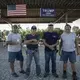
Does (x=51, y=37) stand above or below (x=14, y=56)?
above

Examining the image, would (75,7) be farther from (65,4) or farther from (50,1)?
(50,1)

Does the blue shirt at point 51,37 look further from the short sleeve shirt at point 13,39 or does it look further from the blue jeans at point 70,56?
the short sleeve shirt at point 13,39

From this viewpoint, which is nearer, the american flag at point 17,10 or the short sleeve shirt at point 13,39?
the short sleeve shirt at point 13,39

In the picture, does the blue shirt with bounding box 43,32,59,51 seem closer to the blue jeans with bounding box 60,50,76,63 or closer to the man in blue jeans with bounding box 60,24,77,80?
the man in blue jeans with bounding box 60,24,77,80

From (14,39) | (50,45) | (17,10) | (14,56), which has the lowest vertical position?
(14,56)

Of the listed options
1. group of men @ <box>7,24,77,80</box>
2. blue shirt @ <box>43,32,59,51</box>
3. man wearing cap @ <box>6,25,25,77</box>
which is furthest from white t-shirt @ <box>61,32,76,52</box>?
man wearing cap @ <box>6,25,25,77</box>

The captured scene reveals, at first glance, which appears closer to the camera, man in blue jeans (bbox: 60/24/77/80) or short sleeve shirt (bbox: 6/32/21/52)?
man in blue jeans (bbox: 60/24/77/80)

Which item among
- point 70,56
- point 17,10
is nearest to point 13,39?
point 70,56

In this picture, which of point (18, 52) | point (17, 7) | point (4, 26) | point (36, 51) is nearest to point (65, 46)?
point (36, 51)

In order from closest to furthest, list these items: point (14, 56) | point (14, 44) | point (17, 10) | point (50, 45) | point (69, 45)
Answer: point (69, 45) < point (50, 45) < point (14, 44) < point (14, 56) < point (17, 10)

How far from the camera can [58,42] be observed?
299 inches

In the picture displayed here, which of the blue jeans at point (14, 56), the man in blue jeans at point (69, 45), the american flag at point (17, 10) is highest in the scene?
the american flag at point (17, 10)

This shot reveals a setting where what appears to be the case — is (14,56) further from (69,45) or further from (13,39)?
(69,45)

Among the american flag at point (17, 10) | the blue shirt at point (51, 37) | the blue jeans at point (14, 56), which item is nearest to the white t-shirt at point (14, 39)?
the blue jeans at point (14, 56)
